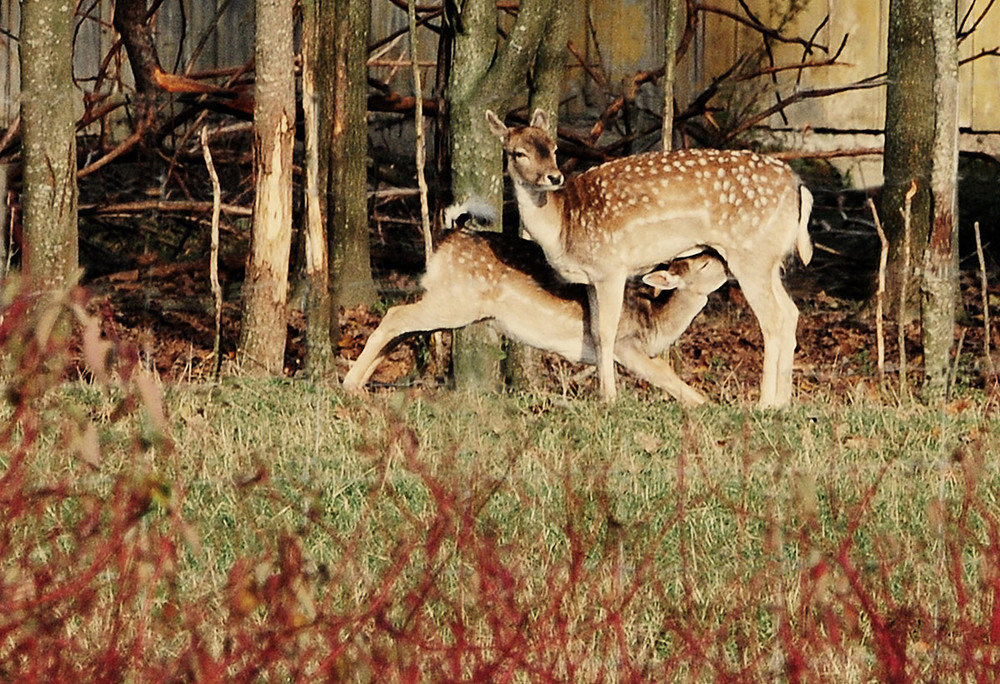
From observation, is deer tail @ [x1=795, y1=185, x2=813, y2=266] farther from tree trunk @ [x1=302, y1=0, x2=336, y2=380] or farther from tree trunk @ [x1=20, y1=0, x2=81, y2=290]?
tree trunk @ [x1=20, y1=0, x2=81, y2=290]

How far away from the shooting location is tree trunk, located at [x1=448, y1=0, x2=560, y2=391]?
9992 mm

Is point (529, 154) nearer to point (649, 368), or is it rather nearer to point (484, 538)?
point (649, 368)

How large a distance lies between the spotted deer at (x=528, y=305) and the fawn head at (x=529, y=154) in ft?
1.39

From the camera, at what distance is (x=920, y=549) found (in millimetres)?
5695

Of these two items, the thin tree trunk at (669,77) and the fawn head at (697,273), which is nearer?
the fawn head at (697,273)

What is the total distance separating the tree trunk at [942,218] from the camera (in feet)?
31.1

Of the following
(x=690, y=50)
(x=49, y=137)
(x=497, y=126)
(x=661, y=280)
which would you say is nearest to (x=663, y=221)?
(x=661, y=280)

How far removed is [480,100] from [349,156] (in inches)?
71.5

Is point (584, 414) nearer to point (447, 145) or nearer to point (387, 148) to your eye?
point (447, 145)

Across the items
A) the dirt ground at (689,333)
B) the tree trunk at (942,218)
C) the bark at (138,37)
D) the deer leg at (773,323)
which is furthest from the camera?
the bark at (138,37)

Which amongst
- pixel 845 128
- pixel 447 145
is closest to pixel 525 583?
pixel 447 145

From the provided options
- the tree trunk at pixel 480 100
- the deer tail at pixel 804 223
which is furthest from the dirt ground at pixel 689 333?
the deer tail at pixel 804 223

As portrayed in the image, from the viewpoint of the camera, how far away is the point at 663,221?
9242 millimetres

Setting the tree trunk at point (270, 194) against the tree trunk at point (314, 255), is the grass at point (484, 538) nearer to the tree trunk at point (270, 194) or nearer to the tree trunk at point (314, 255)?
the tree trunk at point (314, 255)
